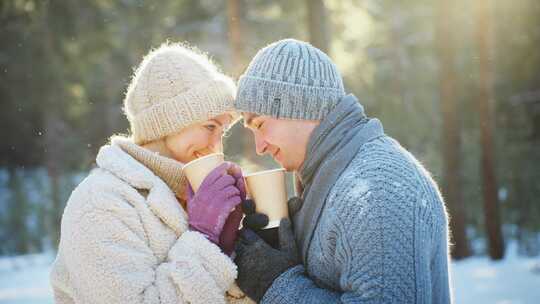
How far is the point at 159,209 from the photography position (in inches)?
112

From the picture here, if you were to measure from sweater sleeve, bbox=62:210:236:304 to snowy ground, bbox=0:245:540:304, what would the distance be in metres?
6.46

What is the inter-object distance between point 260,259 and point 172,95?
3.40 feet

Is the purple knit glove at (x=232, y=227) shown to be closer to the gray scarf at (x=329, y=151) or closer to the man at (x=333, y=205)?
the man at (x=333, y=205)

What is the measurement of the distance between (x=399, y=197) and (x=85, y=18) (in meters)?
12.7

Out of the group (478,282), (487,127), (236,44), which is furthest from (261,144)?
(487,127)

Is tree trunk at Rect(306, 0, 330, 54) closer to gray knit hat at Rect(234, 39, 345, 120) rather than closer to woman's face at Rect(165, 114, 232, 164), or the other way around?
woman's face at Rect(165, 114, 232, 164)

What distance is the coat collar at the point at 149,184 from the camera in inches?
112

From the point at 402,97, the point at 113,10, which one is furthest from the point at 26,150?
the point at 402,97

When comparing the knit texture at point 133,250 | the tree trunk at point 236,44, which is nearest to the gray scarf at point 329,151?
Answer: the knit texture at point 133,250

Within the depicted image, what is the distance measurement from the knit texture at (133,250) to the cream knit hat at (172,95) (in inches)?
12.8

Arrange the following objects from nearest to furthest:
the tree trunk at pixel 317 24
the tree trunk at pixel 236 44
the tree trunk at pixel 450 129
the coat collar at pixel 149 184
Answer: the coat collar at pixel 149 184 → the tree trunk at pixel 317 24 → the tree trunk at pixel 236 44 → the tree trunk at pixel 450 129

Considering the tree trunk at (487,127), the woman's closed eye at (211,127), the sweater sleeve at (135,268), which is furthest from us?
the tree trunk at (487,127)

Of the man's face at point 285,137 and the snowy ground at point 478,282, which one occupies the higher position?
the man's face at point 285,137

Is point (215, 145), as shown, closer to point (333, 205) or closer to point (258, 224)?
point (258, 224)
